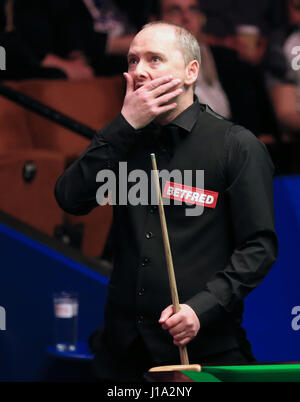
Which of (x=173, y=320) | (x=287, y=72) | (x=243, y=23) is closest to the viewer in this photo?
(x=173, y=320)

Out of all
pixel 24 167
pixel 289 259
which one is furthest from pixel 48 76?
pixel 289 259

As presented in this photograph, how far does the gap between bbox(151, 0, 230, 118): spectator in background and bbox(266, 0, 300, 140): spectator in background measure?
1.26 feet

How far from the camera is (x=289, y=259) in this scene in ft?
8.59

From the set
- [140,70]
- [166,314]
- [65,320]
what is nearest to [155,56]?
[140,70]

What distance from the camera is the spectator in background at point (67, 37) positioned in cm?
395

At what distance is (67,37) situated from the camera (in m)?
4.21

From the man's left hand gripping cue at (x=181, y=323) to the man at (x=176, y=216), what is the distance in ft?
0.08

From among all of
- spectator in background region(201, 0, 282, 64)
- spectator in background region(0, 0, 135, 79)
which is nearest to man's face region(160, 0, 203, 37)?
spectator in background region(0, 0, 135, 79)

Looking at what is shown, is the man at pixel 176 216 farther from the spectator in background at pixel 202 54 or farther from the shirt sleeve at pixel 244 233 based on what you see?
the spectator in background at pixel 202 54

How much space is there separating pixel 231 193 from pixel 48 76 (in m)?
2.39

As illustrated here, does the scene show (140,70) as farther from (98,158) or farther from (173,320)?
(173,320)

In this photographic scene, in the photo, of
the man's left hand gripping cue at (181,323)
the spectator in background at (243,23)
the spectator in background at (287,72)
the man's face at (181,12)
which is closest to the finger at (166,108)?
the man's left hand gripping cue at (181,323)

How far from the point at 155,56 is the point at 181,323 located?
58 centimetres
